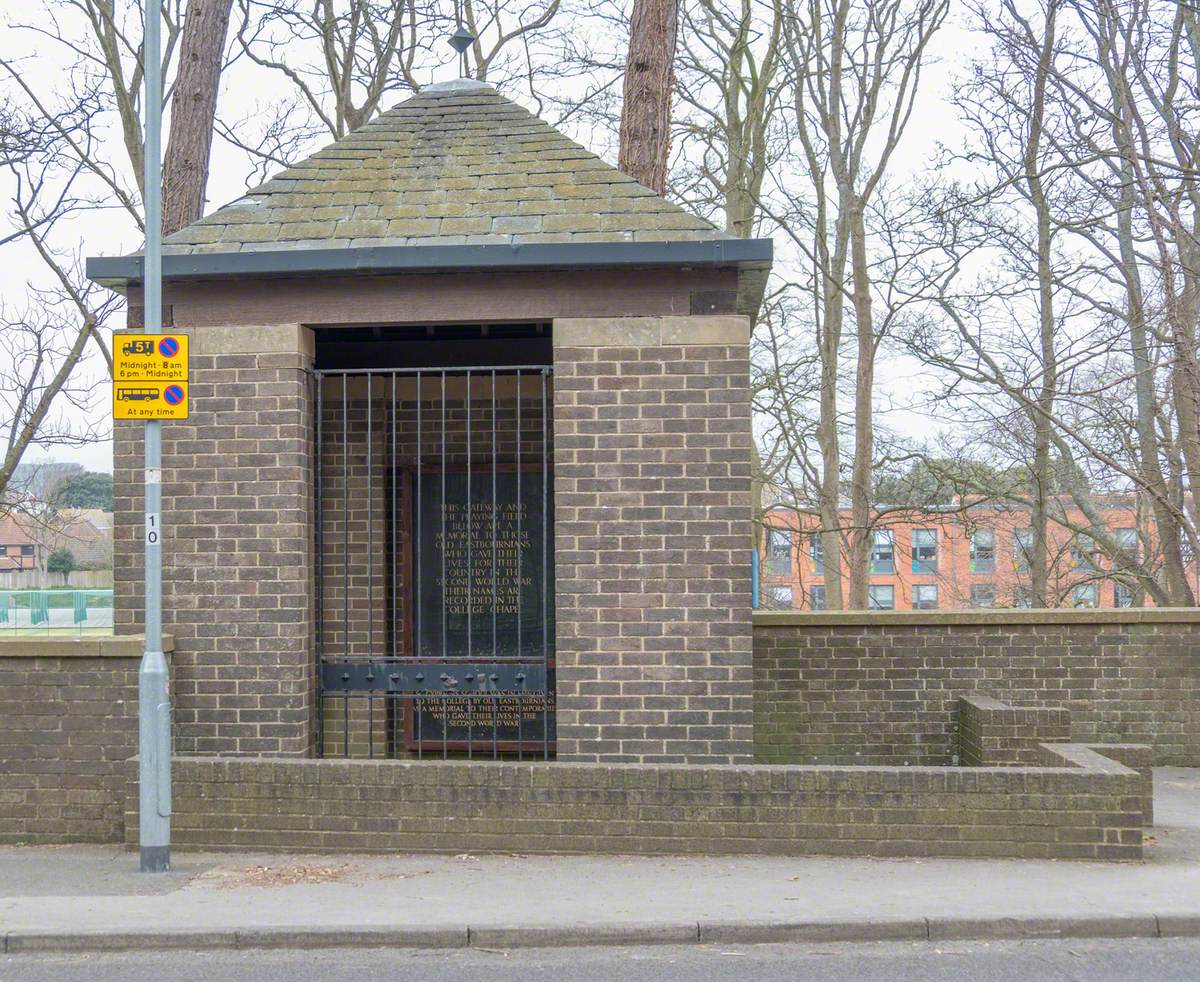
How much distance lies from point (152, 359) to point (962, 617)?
23.7 ft

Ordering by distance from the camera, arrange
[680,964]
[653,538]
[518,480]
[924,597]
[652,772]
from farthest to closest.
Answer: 1. [924,597]
2. [518,480]
3. [653,538]
4. [652,772]
5. [680,964]

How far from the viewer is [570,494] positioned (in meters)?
8.57

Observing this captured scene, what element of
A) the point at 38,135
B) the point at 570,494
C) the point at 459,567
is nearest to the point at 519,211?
the point at 570,494

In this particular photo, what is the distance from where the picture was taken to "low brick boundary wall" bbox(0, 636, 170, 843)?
8.28 m

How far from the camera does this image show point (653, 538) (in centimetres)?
850

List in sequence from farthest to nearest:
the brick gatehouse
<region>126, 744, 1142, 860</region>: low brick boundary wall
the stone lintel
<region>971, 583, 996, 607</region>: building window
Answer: <region>971, 583, 996, 607</region>: building window
the stone lintel
the brick gatehouse
<region>126, 744, 1142, 860</region>: low brick boundary wall

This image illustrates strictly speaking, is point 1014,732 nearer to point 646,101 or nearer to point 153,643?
point 153,643

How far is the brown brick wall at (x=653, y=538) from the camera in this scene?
844 centimetres

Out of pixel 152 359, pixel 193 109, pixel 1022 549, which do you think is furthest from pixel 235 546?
pixel 1022 549

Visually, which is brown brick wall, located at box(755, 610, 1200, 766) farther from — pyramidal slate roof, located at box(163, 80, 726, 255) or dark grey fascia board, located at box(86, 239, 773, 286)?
pyramidal slate roof, located at box(163, 80, 726, 255)

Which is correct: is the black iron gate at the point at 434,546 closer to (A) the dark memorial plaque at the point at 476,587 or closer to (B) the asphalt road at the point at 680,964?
(A) the dark memorial plaque at the point at 476,587

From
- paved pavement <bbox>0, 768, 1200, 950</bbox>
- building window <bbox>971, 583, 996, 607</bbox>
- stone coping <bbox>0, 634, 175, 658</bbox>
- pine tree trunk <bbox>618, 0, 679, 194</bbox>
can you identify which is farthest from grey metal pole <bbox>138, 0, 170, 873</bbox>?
building window <bbox>971, 583, 996, 607</bbox>

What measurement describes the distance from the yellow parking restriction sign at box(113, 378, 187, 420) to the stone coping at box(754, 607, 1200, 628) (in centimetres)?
569

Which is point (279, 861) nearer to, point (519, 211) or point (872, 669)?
point (519, 211)
